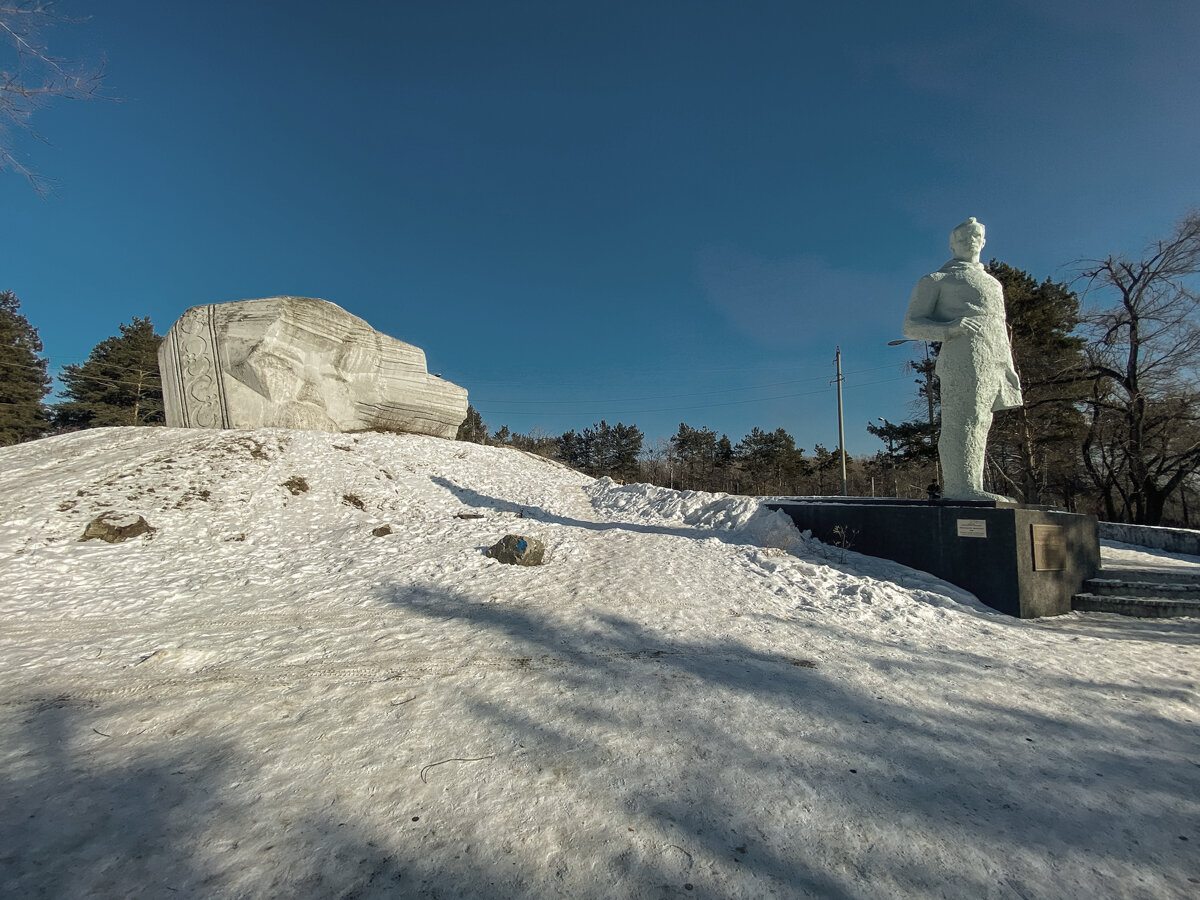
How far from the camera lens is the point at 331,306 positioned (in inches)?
588

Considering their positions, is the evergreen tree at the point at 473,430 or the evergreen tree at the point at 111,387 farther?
the evergreen tree at the point at 473,430

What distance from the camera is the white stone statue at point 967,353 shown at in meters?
7.17

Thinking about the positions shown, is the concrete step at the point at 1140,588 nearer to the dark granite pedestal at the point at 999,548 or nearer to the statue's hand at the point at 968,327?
the dark granite pedestal at the point at 999,548

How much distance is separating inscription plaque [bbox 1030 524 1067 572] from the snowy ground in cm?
73

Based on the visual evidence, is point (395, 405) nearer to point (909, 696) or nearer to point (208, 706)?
point (208, 706)

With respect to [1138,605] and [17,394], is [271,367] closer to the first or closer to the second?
[1138,605]

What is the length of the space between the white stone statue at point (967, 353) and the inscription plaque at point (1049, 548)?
29.2 inches

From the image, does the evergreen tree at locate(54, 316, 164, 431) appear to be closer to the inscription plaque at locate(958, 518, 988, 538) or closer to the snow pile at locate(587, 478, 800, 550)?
the snow pile at locate(587, 478, 800, 550)

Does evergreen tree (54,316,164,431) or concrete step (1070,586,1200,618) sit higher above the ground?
evergreen tree (54,316,164,431)

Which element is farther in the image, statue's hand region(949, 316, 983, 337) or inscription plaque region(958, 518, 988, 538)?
statue's hand region(949, 316, 983, 337)

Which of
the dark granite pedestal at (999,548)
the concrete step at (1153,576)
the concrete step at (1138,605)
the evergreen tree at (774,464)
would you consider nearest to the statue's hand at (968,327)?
the dark granite pedestal at (999,548)

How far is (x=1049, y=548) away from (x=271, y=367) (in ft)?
53.9

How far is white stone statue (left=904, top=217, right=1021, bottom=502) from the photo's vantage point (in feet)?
23.5

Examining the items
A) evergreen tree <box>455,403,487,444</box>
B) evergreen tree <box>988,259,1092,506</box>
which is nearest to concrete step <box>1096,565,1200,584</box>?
evergreen tree <box>988,259,1092,506</box>
